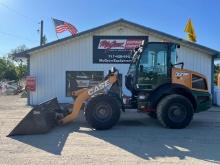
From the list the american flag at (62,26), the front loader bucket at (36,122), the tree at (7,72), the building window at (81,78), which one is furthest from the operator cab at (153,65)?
the tree at (7,72)

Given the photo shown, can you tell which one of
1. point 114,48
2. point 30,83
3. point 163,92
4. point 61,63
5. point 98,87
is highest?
point 114,48

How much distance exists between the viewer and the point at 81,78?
19.7 metres

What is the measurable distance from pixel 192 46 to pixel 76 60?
21.6 ft

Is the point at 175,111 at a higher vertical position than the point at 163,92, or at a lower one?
lower

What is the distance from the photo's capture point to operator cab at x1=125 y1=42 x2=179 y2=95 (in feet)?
37.6

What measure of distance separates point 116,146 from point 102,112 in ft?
8.20

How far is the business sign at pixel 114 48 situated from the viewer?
19.6 m

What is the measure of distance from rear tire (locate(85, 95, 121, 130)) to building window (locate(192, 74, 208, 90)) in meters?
2.84

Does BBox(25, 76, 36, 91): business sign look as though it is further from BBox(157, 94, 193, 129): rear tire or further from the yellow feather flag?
the yellow feather flag

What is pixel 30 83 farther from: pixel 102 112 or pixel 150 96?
pixel 150 96

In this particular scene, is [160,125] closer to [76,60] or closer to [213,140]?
[213,140]

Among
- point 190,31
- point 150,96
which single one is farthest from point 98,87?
point 190,31

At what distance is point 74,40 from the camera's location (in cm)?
1955

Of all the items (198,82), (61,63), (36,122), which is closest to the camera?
(36,122)
